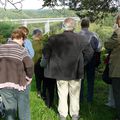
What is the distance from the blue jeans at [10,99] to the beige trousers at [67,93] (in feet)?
3.89

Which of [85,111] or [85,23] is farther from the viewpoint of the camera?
[85,23]

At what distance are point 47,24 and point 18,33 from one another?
15820mm

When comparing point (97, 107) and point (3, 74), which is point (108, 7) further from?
point (3, 74)

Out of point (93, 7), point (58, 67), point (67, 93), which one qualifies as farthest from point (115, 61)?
point (93, 7)

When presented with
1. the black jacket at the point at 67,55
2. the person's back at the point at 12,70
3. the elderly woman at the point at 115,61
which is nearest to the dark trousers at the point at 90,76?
the black jacket at the point at 67,55

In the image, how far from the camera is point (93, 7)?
13.4 m

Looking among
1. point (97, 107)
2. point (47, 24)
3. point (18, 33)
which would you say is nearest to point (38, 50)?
point (97, 107)

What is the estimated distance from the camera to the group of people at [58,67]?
292 inches

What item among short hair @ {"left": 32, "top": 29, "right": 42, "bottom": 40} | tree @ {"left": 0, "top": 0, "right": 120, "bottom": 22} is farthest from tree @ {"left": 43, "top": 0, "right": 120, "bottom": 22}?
short hair @ {"left": 32, "top": 29, "right": 42, "bottom": 40}

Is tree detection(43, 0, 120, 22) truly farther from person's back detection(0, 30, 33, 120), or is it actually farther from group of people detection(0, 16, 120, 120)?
person's back detection(0, 30, 33, 120)

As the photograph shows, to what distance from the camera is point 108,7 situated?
44.5ft

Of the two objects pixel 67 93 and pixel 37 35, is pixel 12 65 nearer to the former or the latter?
pixel 67 93

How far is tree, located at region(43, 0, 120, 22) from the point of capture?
1326cm

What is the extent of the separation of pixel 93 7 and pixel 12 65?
6.46m
